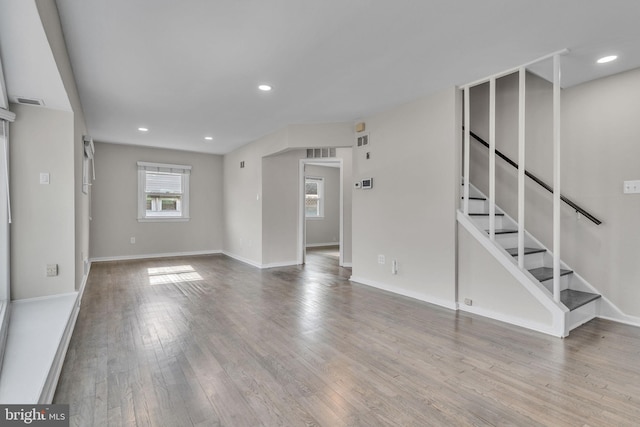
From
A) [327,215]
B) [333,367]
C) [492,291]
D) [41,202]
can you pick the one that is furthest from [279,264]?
[333,367]

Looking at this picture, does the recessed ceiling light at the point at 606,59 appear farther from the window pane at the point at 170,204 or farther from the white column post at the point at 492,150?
the window pane at the point at 170,204

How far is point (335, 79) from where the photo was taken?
131 inches

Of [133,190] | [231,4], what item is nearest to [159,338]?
[231,4]

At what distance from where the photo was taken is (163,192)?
724 cm

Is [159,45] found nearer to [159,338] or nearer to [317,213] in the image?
[159,338]

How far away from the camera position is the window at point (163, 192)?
695 cm

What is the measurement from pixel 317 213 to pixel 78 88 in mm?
6451

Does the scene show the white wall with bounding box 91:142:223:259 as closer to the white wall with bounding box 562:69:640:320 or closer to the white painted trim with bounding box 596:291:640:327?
the white wall with bounding box 562:69:640:320

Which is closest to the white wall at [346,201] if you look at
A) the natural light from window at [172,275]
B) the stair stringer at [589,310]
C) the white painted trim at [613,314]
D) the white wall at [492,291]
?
the natural light from window at [172,275]

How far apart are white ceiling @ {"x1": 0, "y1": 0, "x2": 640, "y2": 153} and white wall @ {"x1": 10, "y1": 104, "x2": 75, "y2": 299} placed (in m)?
0.46

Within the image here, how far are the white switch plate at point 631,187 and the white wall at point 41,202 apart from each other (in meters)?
5.54

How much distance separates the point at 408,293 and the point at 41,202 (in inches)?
163

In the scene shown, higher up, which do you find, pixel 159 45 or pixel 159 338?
pixel 159 45

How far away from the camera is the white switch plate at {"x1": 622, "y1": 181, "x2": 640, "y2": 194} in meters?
3.03
